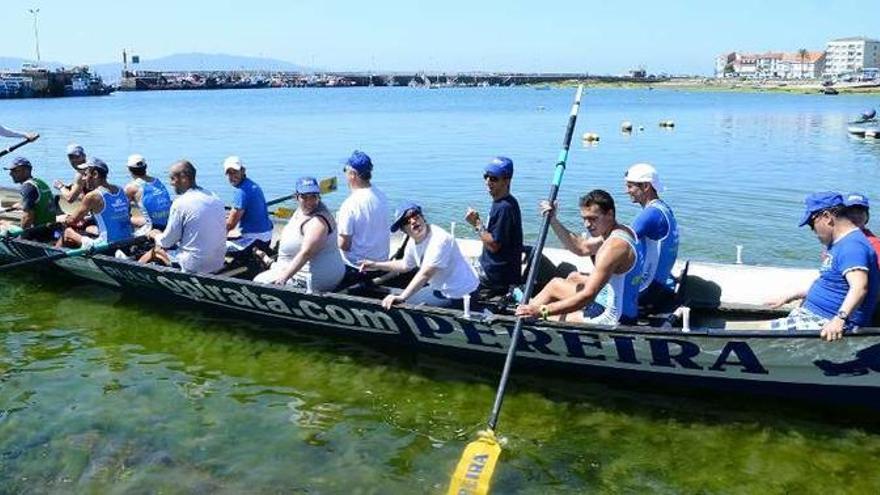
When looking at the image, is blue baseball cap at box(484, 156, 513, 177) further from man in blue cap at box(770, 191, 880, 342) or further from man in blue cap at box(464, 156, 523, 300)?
man in blue cap at box(770, 191, 880, 342)

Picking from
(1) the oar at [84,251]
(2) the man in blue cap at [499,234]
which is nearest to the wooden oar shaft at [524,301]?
(2) the man in blue cap at [499,234]

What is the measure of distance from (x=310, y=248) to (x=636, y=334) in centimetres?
382

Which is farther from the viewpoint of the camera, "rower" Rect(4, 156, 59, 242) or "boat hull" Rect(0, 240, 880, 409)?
"rower" Rect(4, 156, 59, 242)

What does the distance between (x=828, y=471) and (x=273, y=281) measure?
6388 mm

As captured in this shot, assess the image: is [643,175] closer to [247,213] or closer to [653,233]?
[653,233]

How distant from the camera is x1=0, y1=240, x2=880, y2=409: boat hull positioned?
23.7ft

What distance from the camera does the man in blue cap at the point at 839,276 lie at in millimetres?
6785

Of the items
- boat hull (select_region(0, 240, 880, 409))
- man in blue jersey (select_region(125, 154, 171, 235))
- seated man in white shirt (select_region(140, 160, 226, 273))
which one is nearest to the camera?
boat hull (select_region(0, 240, 880, 409))

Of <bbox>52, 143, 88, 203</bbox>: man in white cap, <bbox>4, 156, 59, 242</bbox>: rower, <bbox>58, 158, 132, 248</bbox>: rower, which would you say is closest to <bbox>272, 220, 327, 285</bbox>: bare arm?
<bbox>58, 158, 132, 248</bbox>: rower

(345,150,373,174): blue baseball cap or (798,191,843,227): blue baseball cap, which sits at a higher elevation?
(345,150,373,174): blue baseball cap

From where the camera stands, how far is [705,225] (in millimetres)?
19359

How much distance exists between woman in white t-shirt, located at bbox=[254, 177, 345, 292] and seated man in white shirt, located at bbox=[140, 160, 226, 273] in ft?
3.05

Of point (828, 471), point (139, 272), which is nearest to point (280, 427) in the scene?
point (139, 272)

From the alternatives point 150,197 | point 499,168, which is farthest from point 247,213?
point 499,168
